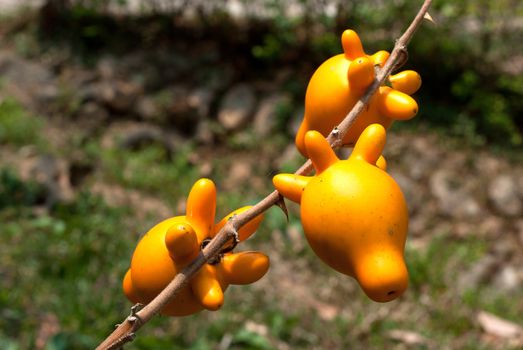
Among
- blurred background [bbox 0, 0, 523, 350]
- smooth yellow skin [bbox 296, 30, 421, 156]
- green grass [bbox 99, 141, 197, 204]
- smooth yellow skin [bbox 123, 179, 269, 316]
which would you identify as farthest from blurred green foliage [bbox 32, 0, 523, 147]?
smooth yellow skin [bbox 123, 179, 269, 316]

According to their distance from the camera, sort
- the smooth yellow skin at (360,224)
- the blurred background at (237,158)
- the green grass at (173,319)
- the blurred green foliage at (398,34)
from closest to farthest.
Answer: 1. the smooth yellow skin at (360,224)
2. the green grass at (173,319)
3. the blurred background at (237,158)
4. the blurred green foliage at (398,34)

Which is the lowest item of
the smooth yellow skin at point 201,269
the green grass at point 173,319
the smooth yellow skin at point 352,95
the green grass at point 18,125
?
the green grass at point 173,319

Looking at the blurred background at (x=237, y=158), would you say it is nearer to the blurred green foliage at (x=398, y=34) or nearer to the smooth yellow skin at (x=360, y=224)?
the blurred green foliage at (x=398, y=34)

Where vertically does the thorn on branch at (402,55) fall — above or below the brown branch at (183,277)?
above

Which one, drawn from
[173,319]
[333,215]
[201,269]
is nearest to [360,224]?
[333,215]

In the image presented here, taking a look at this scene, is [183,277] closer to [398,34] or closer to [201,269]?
[201,269]

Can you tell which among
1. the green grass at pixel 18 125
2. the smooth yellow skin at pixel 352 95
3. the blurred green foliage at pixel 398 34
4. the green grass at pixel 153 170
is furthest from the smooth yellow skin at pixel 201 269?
the blurred green foliage at pixel 398 34
